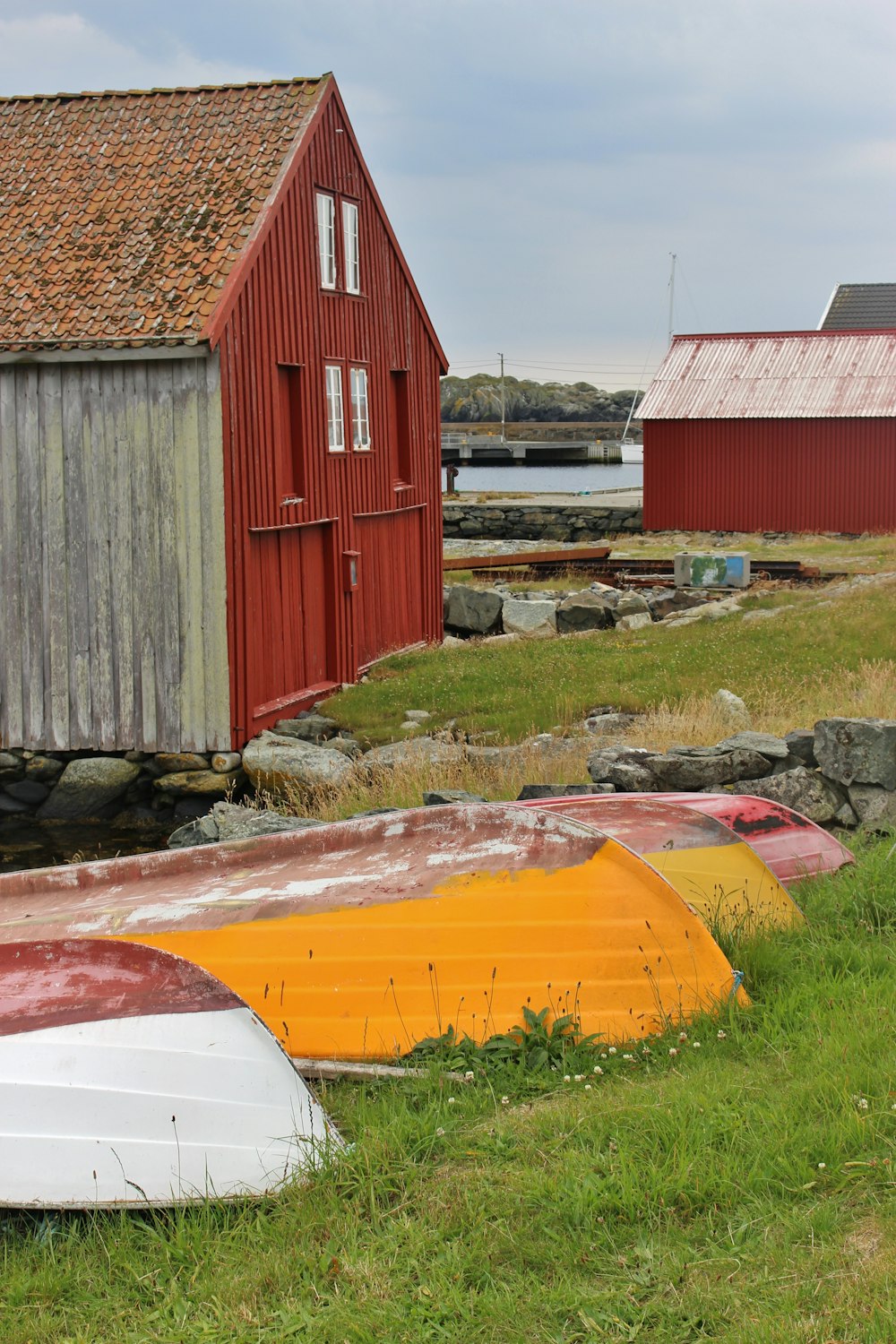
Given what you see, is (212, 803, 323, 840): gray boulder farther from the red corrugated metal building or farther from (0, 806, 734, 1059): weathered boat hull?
the red corrugated metal building

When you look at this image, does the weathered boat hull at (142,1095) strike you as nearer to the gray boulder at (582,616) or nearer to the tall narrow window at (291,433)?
the tall narrow window at (291,433)

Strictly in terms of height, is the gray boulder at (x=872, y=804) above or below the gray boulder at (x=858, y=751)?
below

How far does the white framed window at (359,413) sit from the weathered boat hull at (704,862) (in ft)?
42.7

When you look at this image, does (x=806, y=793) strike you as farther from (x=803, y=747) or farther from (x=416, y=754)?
(x=416, y=754)

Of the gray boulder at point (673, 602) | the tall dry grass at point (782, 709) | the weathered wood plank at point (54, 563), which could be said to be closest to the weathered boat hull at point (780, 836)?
the tall dry grass at point (782, 709)

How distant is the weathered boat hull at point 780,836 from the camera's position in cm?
684

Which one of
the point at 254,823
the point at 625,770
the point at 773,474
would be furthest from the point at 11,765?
the point at 773,474

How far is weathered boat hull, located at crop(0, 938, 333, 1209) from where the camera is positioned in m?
4.50

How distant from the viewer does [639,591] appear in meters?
27.4

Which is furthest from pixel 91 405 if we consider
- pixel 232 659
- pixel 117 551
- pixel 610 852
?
pixel 610 852

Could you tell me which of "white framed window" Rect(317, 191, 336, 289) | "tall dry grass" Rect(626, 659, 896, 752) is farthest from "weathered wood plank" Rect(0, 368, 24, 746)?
"tall dry grass" Rect(626, 659, 896, 752)

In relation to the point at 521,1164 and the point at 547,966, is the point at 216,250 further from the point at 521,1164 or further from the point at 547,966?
the point at 521,1164

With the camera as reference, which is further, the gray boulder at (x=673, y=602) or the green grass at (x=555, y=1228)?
the gray boulder at (x=673, y=602)

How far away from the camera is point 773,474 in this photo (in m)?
35.7
